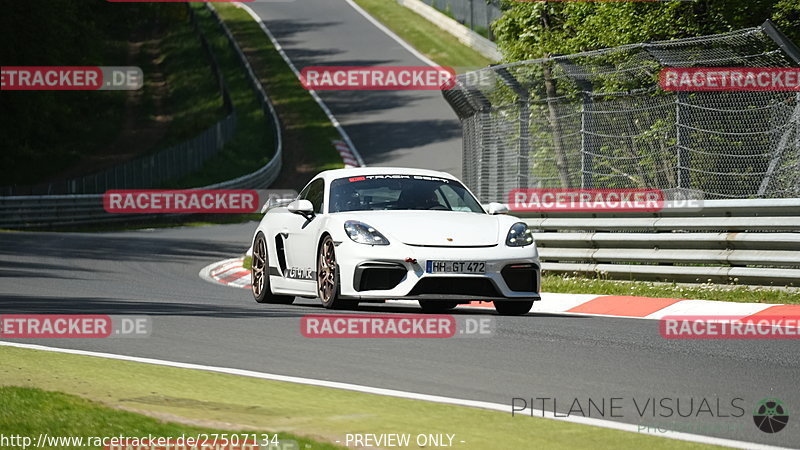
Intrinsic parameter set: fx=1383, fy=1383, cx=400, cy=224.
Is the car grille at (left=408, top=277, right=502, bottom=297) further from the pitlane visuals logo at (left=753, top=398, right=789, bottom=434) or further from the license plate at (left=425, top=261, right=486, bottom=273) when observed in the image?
the pitlane visuals logo at (left=753, top=398, right=789, bottom=434)

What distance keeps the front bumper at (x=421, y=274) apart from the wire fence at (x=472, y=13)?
2024 inches

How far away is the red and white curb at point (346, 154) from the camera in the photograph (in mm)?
44062

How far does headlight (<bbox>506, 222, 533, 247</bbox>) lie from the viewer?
39.6ft

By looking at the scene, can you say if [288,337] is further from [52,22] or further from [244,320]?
[52,22]

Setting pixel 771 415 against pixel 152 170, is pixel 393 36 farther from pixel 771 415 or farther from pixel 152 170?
pixel 771 415

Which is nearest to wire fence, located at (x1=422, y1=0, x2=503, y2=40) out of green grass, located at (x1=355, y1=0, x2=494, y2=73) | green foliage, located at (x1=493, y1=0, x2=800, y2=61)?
green grass, located at (x1=355, y1=0, x2=494, y2=73)

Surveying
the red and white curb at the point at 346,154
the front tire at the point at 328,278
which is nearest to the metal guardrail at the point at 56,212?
the red and white curb at the point at 346,154

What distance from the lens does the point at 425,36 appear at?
66.8 meters

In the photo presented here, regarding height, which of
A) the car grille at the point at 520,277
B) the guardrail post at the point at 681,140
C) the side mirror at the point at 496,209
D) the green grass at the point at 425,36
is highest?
the green grass at the point at 425,36

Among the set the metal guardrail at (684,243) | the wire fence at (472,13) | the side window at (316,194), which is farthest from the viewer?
the wire fence at (472,13)

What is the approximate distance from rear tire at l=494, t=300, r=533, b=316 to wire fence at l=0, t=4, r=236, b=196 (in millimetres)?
24620

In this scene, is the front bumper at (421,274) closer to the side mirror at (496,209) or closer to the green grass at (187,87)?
the side mirror at (496,209)

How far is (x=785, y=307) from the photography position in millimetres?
12102

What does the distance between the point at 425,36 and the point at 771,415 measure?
60771mm
